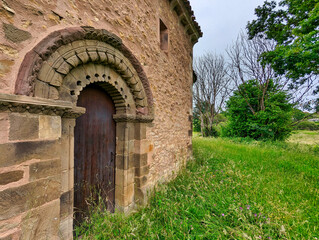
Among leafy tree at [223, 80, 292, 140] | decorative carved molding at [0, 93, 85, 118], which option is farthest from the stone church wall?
leafy tree at [223, 80, 292, 140]

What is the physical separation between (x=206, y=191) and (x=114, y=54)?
11.1ft

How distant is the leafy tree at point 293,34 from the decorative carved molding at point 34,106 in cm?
682

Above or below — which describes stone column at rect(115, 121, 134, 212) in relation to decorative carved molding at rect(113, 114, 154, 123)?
below

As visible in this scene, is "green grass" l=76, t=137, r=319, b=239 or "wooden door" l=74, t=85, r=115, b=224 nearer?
"green grass" l=76, t=137, r=319, b=239

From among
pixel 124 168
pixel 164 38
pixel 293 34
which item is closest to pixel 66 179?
pixel 124 168

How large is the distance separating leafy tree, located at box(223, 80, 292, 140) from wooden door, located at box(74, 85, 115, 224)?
12.3 meters

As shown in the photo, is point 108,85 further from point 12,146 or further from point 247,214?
point 247,214

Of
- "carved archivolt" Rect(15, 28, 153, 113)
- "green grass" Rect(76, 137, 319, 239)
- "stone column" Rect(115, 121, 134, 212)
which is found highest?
"carved archivolt" Rect(15, 28, 153, 113)

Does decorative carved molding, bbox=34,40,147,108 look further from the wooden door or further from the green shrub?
the green shrub

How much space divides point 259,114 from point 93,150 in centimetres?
1291

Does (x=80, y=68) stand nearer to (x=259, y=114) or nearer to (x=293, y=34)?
(x=293, y=34)

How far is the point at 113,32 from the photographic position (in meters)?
2.31

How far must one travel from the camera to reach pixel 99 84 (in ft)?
7.82

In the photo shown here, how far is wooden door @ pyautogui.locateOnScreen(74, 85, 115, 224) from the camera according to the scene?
7.05ft
